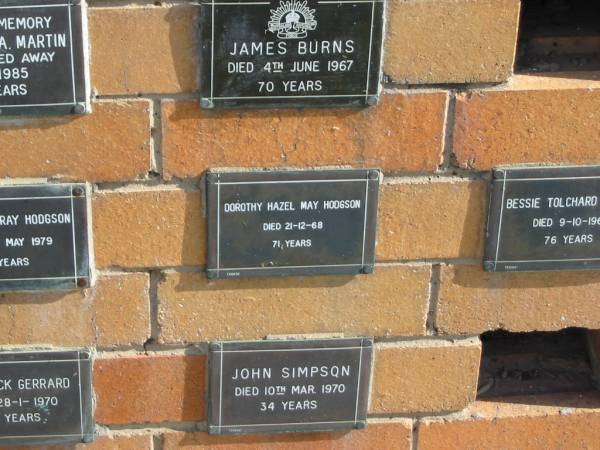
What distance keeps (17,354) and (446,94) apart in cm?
105

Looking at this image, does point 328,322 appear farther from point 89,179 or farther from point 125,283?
point 89,179

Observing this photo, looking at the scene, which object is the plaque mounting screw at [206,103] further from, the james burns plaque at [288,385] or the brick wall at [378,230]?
the james burns plaque at [288,385]

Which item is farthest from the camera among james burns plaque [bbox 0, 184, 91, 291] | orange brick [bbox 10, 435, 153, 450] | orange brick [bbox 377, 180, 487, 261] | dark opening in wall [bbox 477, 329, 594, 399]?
dark opening in wall [bbox 477, 329, 594, 399]

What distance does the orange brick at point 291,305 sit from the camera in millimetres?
1814

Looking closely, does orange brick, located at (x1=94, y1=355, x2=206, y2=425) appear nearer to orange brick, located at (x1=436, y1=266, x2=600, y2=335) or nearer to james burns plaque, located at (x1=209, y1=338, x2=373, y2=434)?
james burns plaque, located at (x1=209, y1=338, x2=373, y2=434)

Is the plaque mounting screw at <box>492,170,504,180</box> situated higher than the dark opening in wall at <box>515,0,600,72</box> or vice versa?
the dark opening in wall at <box>515,0,600,72</box>

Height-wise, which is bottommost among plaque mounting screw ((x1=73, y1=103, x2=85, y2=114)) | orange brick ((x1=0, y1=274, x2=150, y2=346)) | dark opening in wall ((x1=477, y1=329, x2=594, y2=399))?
dark opening in wall ((x1=477, y1=329, x2=594, y2=399))

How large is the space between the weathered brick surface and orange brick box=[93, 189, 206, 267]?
503 mm

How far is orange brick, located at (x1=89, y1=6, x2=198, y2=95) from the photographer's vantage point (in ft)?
5.32

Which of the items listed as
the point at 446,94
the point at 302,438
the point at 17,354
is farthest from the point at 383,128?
the point at 17,354

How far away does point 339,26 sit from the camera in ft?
5.41

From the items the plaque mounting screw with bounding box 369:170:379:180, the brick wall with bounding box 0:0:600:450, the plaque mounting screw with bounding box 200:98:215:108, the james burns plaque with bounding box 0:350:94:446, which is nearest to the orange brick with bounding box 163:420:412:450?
the brick wall with bounding box 0:0:600:450

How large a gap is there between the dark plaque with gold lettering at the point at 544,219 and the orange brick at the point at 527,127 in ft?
0.10

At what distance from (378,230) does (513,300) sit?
361 millimetres
